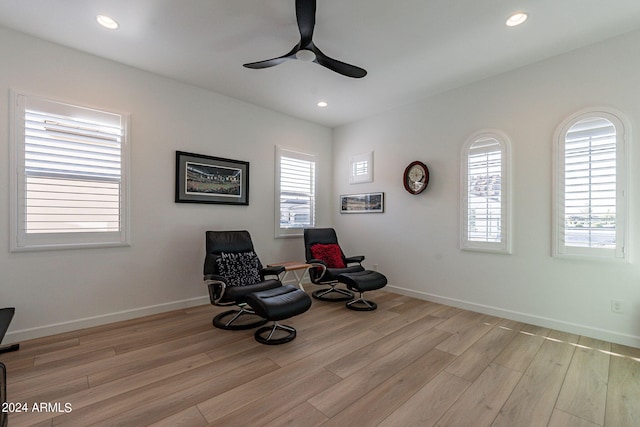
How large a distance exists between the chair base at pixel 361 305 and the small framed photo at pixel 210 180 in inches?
83.2

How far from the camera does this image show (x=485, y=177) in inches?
141

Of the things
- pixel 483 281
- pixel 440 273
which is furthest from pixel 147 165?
pixel 483 281

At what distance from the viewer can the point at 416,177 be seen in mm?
4242

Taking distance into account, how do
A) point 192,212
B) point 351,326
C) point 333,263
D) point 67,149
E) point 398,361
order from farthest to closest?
1. point 333,263
2. point 192,212
3. point 351,326
4. point 67,149
5. point 398,361

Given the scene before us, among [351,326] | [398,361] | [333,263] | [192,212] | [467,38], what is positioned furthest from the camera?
[333,263]

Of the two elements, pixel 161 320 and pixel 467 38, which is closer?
pixel 467 38

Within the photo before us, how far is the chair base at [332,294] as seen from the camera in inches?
165

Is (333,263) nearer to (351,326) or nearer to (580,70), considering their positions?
(351,326)

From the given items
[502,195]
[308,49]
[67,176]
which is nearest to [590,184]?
[502,195]

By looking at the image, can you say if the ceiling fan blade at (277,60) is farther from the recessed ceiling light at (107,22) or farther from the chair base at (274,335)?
the chair base at (274,335)

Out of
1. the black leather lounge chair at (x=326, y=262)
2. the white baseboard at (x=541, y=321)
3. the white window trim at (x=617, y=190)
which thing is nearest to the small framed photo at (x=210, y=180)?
the black leather lounge chair at (x=326, y=262)

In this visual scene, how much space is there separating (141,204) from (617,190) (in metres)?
4.97

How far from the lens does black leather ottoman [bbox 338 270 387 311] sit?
362 centimetres

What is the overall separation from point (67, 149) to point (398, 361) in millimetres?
3814
